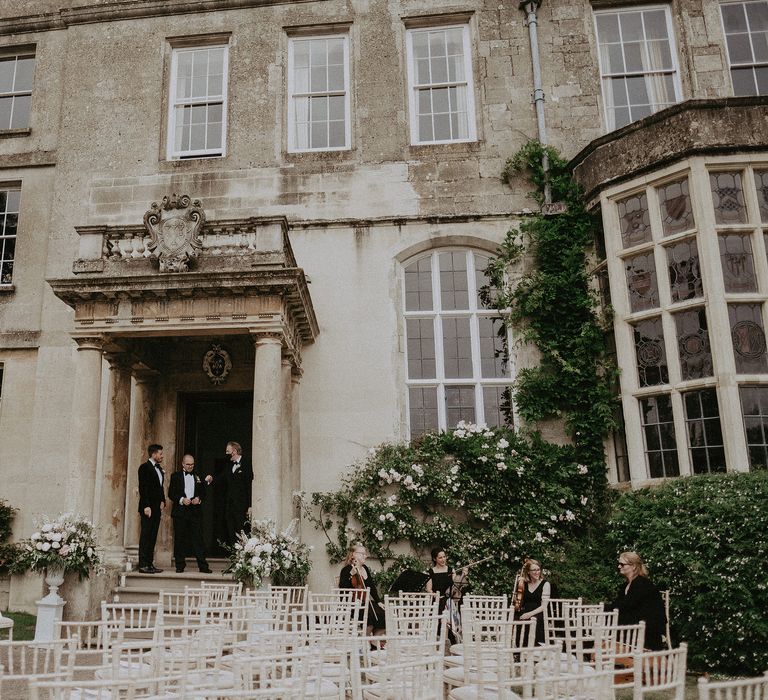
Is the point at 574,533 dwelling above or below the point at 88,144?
below

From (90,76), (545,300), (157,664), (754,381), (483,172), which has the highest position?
(90,76)

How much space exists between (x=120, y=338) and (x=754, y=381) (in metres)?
8.90

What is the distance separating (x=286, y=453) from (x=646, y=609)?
548cm

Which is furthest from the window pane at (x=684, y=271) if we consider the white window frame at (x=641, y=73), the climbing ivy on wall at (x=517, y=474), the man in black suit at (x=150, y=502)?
the man in black suit at (x=150, y=502)

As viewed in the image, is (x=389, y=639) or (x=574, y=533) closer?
(x=389, y=639)

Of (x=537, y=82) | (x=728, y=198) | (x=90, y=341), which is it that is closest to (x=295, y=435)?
(x=90, y=341)

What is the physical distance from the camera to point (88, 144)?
13.4 m

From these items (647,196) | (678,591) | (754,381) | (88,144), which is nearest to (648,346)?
(754,381)

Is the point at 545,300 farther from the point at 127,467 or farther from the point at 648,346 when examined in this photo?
the point at 127,467

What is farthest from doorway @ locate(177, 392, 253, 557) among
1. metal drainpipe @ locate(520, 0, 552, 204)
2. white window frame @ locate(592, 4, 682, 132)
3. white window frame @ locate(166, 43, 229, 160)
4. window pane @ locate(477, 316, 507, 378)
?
white window frame @ locate(592, 4, 682, 132)

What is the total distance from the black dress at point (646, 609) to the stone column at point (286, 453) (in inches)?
189

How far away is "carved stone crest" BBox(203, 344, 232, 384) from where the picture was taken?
469 inches

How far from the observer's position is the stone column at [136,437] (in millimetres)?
11453

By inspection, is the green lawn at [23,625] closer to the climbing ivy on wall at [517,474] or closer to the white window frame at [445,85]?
the climbing ivy on wall at [517,474]
